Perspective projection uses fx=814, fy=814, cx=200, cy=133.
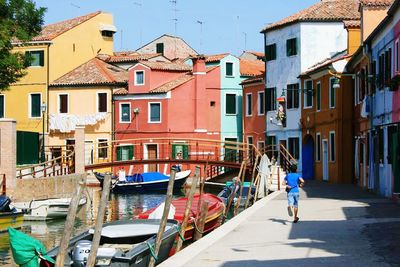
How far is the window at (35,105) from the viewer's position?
194ft

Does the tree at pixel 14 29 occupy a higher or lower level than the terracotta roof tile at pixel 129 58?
lower

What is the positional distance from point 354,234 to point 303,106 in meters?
29.1

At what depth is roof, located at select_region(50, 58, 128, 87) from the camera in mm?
58438

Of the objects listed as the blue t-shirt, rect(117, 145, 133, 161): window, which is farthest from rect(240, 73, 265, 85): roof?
the blue t-shirt

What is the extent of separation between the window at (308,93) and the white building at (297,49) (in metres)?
0.77

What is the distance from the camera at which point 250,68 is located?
200 feet

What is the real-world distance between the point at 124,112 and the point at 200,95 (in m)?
5.68

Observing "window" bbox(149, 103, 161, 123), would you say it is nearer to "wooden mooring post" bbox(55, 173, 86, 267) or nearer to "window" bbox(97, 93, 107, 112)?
"window" bbox(97, 93, 107, 112)

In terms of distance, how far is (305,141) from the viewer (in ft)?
150

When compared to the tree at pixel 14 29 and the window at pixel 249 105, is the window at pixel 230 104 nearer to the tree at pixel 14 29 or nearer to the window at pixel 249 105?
the window at pixel 249 105

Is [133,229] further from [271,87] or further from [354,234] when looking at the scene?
[271,87]

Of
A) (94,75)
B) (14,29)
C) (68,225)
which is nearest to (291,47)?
(94,75)

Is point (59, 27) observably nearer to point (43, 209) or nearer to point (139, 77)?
point (139, 77)

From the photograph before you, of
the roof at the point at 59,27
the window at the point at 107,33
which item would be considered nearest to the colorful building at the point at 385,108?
the roof at the point at 59,27
